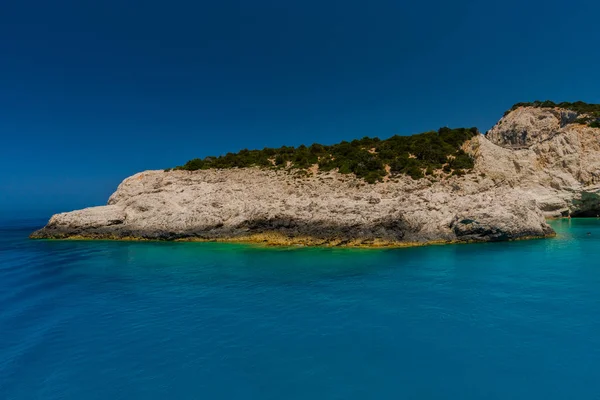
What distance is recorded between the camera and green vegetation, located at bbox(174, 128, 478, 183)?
104 ft

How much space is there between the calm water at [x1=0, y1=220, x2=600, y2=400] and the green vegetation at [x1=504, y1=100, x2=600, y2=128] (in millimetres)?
33749

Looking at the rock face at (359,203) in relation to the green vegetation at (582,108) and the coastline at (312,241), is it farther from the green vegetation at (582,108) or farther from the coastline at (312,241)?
the green vegetation at (582,108)

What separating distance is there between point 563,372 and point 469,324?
2440mm

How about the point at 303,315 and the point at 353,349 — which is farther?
the point at 303,315

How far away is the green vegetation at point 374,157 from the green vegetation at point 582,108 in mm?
16400

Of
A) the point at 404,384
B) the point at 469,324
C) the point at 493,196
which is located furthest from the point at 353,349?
the point at 493,196

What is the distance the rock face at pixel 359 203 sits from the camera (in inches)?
893

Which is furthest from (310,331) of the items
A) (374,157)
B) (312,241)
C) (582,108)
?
(582,108)

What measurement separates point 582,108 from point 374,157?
38.1 m

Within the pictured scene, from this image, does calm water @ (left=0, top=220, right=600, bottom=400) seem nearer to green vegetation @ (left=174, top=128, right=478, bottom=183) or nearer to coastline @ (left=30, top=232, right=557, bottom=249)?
coastline @ (left=30, top=232, right=557, bottom=249)

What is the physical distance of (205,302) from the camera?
11.4 m

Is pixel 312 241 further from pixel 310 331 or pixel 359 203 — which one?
pixel 310 331

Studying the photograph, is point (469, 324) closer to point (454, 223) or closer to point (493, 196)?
point (454, 223)

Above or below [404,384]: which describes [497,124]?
above
